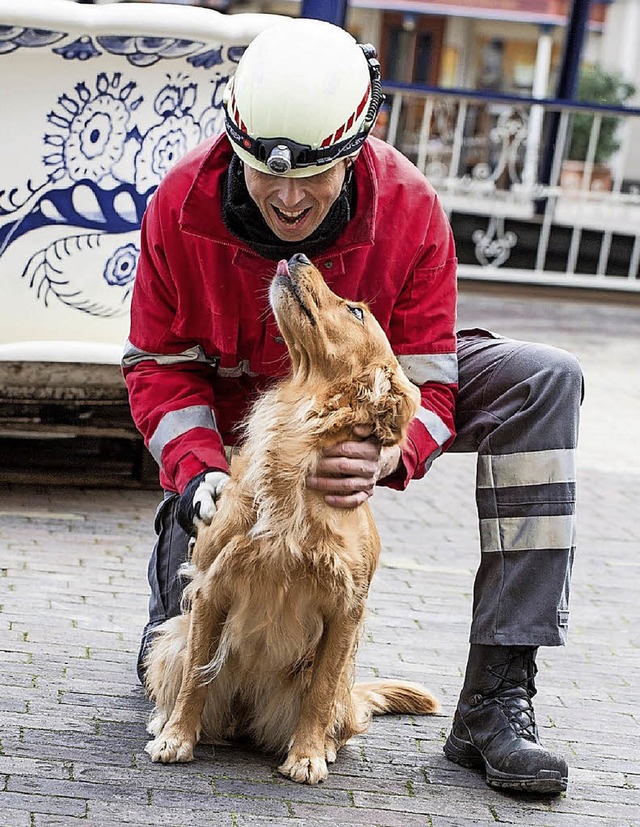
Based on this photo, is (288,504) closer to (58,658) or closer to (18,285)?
(58,658)

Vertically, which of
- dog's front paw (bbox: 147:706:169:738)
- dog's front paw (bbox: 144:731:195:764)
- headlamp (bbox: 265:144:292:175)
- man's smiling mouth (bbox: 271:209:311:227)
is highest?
headlamp (bbox: 265:144:292:175)

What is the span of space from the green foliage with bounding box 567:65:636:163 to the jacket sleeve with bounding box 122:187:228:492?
15.4m

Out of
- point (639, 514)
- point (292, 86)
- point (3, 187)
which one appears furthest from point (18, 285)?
point (639, 514)

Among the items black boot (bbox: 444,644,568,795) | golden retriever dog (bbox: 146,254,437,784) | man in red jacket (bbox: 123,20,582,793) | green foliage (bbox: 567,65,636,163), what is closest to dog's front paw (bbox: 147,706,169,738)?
golden retriever dog (bbox: 146,254,437,784)

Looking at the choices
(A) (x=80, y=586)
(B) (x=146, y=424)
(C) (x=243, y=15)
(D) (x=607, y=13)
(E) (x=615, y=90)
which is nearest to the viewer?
A: (B) (x=146, y=424)

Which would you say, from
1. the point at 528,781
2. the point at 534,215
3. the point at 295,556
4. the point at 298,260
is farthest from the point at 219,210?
the point at 534,215

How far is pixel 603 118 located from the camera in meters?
18.8

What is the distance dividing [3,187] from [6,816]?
2887 mm

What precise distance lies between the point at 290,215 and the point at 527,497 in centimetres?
86

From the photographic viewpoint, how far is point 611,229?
1161 cm

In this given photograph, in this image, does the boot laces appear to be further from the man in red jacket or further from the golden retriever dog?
the golden retriever dog

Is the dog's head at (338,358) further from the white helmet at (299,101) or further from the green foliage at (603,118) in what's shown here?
the green foliage at (603,118)

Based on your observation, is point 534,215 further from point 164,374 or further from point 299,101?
point 299,101

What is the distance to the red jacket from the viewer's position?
2.94 m
